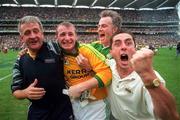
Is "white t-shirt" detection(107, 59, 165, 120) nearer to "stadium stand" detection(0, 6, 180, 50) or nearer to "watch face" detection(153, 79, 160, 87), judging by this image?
"watch face" detection(153, 79, 160, 87)

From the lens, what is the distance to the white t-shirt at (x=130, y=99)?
4.00 m

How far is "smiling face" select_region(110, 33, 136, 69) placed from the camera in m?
4.40

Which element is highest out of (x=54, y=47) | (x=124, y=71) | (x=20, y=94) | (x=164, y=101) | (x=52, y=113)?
(x=54, y=47)

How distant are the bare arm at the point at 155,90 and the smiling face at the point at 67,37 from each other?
2.43 m

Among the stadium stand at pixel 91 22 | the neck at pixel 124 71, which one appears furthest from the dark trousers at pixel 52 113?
the stadium stand at pixel 91 22

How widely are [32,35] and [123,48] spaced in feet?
3.92

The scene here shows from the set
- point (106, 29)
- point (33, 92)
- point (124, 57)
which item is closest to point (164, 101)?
point (124, 57)

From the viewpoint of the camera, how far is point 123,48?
4.43 metres

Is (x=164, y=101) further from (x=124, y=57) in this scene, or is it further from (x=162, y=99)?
(x=124, y=57)

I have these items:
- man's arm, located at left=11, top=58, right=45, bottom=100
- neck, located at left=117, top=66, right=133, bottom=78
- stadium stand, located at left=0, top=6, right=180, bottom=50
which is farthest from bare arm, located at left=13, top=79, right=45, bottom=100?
stadium stand, located at left=0, top=6, right=180, bottom=50

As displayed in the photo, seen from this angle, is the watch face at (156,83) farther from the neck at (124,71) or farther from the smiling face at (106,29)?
the smiling face at (106,29)

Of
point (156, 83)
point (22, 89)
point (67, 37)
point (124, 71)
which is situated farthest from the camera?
point (22, 89)

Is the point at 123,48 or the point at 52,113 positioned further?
the point at 52,113

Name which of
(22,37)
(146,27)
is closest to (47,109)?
(22,37)
